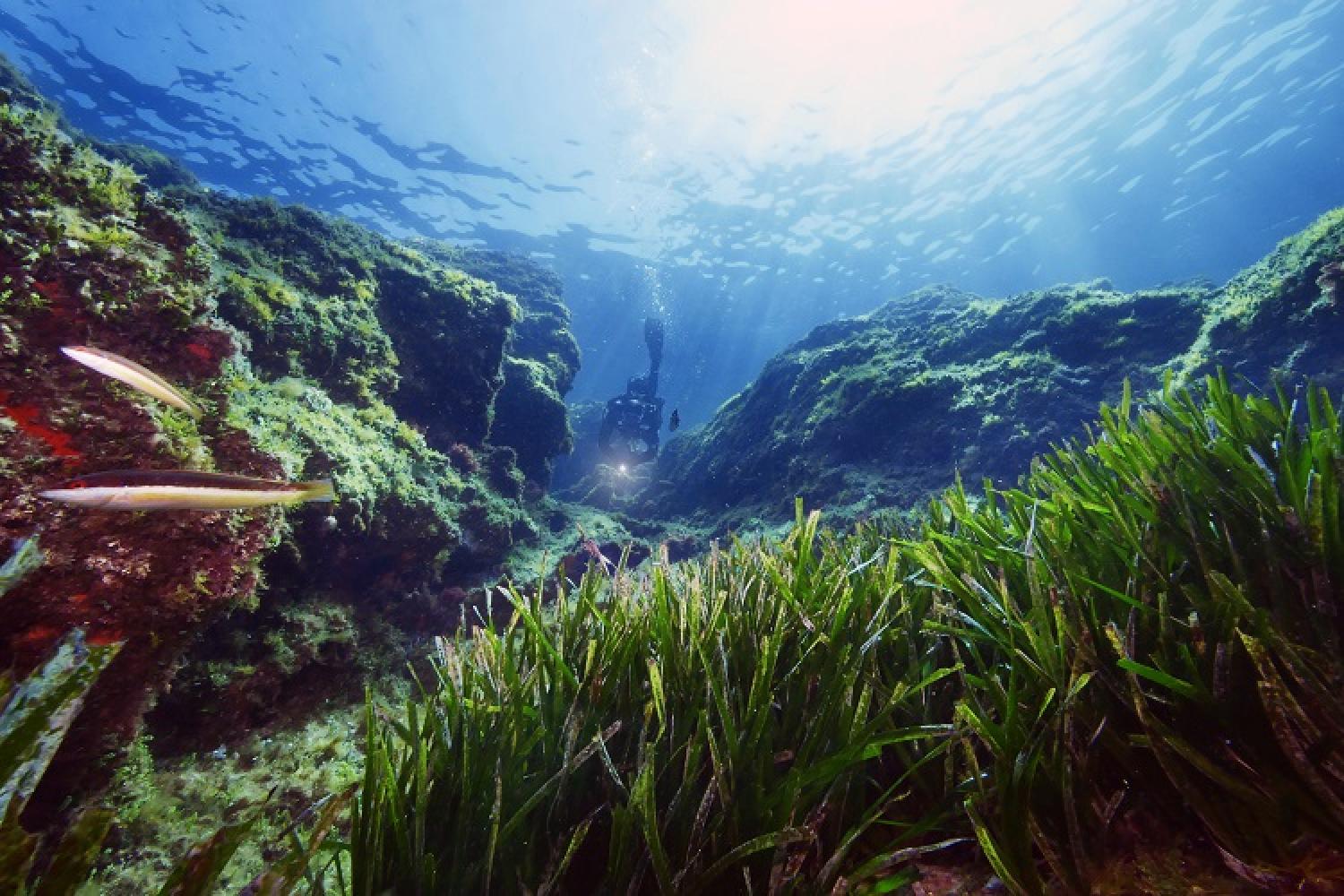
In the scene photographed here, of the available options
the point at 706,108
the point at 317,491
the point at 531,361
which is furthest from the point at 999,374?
the point at 706,108

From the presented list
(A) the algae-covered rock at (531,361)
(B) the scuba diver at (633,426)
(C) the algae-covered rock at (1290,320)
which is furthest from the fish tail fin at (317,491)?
(B) the scuba diver at (633,426)

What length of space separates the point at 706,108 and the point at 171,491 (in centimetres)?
2798

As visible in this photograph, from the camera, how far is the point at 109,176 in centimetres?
354

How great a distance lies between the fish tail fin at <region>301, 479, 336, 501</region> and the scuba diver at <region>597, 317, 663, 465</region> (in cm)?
1957

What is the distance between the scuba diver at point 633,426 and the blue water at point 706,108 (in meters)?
13.8

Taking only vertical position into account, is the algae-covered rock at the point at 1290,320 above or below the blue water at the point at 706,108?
below

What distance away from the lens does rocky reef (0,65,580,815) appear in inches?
103

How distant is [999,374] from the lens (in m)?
11.6

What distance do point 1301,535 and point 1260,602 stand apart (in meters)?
0.22

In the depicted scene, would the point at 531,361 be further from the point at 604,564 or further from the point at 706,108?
the point at 706,108

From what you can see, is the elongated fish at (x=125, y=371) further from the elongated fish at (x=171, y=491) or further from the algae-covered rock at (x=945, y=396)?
the algae-covered rock at (x=945, y=396)

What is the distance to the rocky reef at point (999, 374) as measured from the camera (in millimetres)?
8422

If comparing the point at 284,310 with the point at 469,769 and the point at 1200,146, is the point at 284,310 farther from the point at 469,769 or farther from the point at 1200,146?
the point at 1200,146

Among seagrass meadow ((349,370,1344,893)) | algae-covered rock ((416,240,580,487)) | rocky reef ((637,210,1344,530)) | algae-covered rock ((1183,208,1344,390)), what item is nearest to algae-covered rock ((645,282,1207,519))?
rocky reef ((637,210,1344,530))
